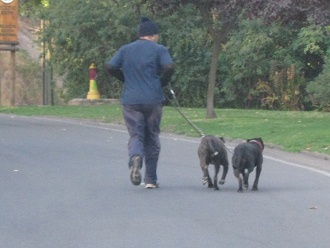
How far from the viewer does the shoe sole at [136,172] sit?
1184 centimetres

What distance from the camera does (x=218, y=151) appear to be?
12250 millimetres

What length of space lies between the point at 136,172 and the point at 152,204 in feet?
3.04

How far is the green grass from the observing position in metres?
19.5

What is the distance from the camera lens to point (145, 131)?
12375 mm

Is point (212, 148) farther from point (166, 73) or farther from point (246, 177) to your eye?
point (166, 73)

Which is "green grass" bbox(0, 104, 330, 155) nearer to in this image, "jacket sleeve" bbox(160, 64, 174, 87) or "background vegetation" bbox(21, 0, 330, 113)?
"background vegetation" bbox(21, 0, 330, 113)

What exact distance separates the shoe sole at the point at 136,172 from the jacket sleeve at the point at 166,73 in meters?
0.90

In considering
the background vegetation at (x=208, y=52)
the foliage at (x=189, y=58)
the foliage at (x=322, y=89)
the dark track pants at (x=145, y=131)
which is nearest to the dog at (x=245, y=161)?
the dark track pants at (x=145, y=131)

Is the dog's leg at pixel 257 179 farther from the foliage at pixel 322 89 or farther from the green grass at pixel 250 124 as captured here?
the foliage at pixel 322 89

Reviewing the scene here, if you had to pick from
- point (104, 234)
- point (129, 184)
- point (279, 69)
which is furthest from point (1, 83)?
point (104, 234)

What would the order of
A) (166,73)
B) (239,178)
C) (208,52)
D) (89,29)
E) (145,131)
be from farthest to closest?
(208,52)
(89,29)
(145,131)
(239,178)
(166,73)

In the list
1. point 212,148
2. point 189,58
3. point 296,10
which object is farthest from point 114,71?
point 189,58

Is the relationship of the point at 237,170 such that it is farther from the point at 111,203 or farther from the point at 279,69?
the point at 279,69

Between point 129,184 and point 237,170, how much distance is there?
141 cm
